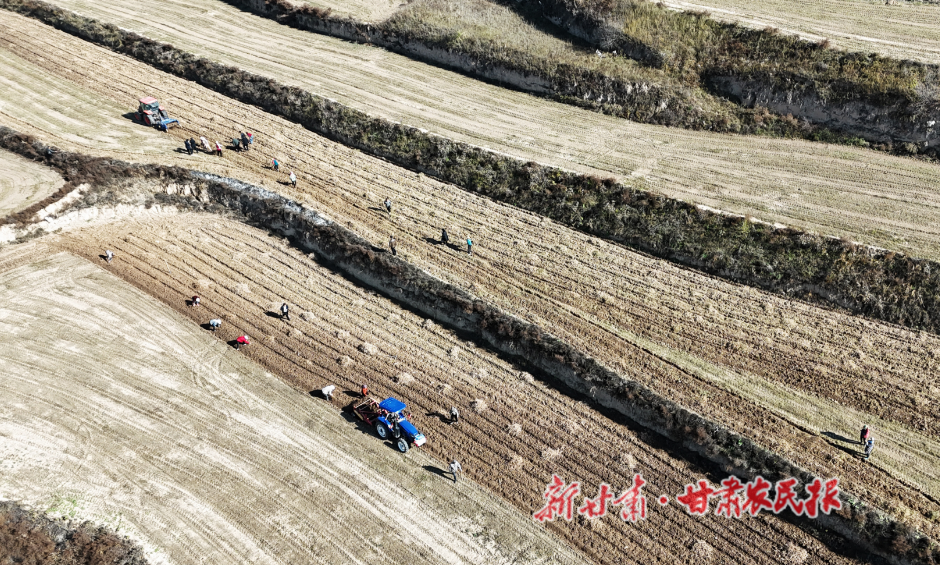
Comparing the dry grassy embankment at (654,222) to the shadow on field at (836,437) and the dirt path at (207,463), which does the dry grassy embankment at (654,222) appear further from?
the dirt path at (207,463)

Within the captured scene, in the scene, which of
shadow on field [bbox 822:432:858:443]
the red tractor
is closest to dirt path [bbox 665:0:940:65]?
shadow on field [bbox 822:432:858:443]

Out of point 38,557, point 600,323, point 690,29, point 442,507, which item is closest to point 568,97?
point 690,29

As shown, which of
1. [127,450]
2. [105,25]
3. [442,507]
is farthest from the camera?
[105,25]

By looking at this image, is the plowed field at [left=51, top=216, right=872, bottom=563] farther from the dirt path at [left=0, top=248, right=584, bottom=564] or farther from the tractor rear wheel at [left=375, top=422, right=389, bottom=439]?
the tractor rear wheel at [left=375, top=422, right=389, bottom=439]

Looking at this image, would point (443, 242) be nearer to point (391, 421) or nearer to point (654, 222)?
point (654, 222)

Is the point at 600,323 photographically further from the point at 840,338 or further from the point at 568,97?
the point at 568,97

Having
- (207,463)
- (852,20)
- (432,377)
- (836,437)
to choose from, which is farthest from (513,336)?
(852,20)
